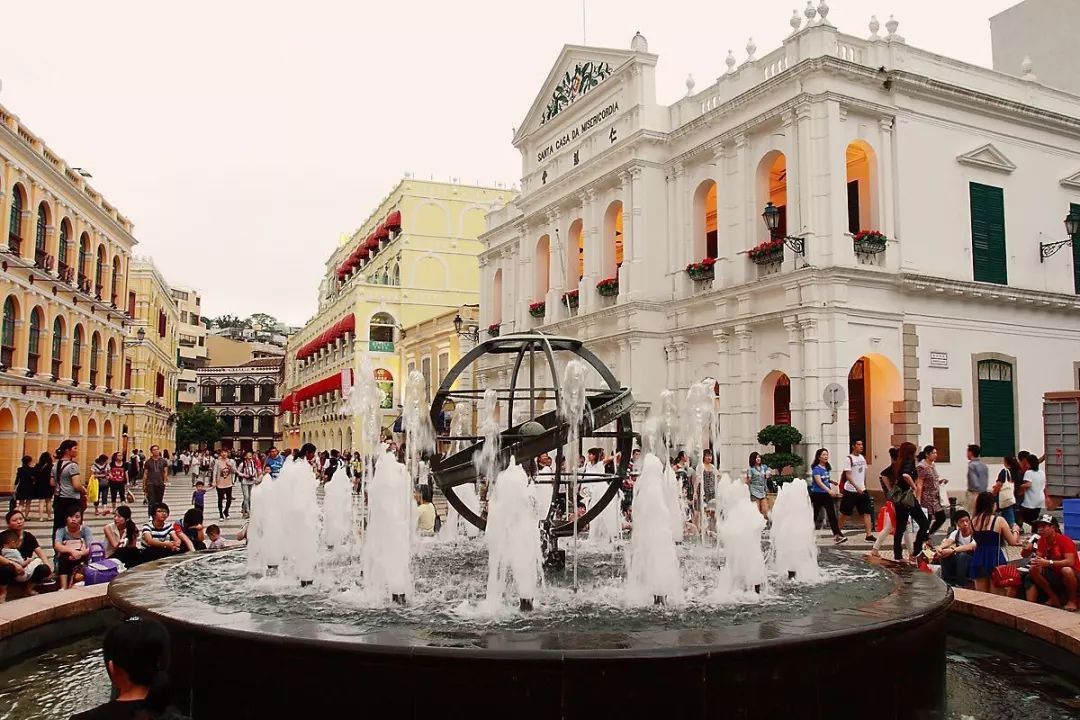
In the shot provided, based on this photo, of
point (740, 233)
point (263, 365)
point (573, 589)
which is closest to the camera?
point (573, 589)

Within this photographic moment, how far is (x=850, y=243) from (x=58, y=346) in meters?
29.0

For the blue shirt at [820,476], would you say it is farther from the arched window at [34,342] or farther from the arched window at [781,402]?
the arched window at [34,342]

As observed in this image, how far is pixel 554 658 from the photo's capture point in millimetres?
4406

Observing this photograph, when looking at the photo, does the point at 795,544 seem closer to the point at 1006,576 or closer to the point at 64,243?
the point at 1006,576

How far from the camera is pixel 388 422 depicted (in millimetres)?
44781

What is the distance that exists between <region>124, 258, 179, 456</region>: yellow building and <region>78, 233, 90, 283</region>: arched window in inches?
333

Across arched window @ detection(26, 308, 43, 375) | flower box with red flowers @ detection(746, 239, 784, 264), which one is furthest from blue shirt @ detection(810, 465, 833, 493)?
arched window @ detection(26, 308, 43, 375)

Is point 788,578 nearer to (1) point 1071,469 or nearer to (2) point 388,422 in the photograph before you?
(1) point 1071,469

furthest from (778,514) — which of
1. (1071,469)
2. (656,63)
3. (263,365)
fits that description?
(263,365)

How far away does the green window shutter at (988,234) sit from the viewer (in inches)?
806

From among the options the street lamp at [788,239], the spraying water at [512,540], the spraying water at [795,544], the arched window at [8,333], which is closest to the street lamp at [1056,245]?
the street lamp at [788,239]

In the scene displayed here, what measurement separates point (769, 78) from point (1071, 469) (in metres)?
10.6

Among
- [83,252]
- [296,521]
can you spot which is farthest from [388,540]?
[83,252]

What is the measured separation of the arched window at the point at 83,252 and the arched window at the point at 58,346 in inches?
124
